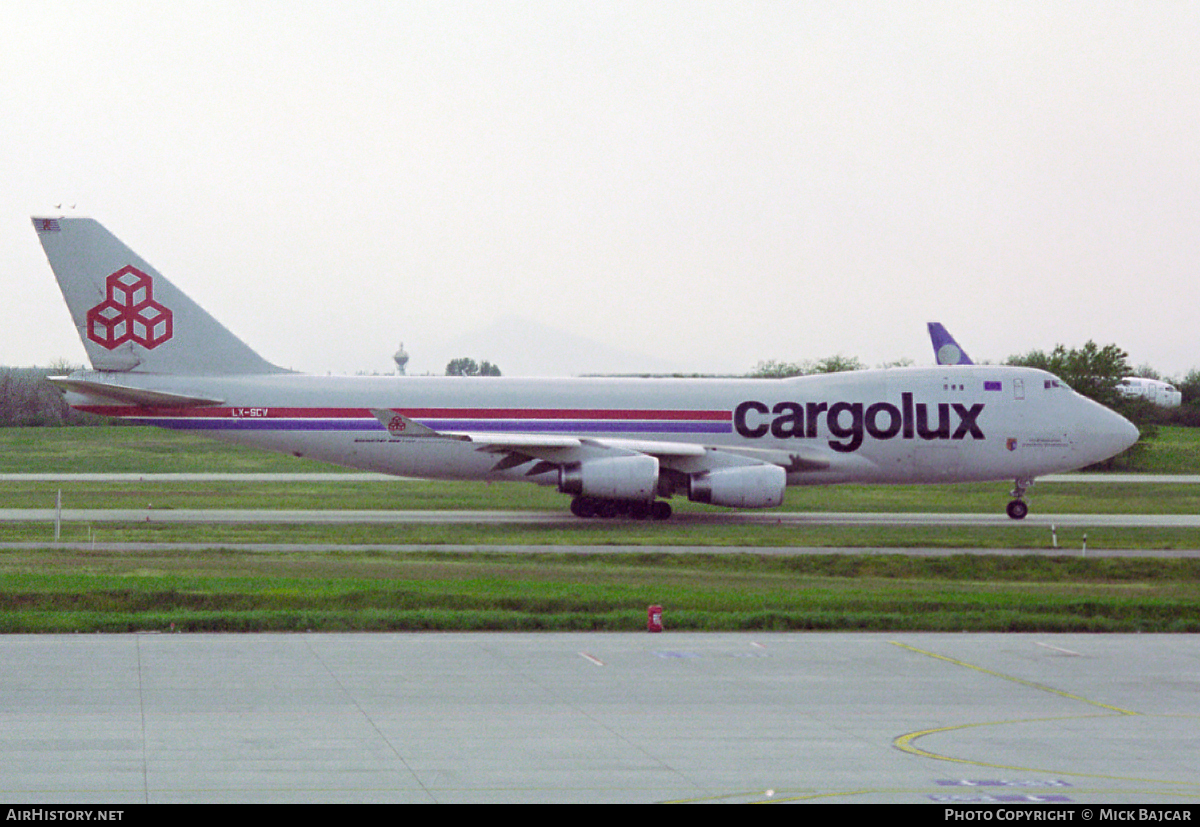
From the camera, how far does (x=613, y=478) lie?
127 feet

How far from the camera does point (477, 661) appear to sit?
1794 cm

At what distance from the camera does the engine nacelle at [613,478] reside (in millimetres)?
38625

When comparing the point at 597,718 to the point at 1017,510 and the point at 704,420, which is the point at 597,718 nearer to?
the point at 704,420

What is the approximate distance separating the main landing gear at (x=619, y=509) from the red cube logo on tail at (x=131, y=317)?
12980 mm

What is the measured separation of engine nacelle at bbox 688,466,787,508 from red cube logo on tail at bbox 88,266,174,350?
16170 millimetres

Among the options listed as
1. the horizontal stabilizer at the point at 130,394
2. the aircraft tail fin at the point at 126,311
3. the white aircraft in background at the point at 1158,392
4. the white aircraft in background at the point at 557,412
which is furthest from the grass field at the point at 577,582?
the white aircraft in background at the point at 1158,392

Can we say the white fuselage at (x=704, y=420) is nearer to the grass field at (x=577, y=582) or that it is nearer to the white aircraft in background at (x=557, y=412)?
the white aircraft in background at (x=557, y=412)

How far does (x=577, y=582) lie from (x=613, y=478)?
12.2 metres

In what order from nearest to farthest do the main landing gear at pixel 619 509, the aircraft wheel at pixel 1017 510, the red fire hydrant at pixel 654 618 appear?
the red fire hydrant at pixel 654 618 → the main landing gear at pixel 619 509 → the aircraft wheel at pixel 1017 510

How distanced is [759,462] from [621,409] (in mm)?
4286

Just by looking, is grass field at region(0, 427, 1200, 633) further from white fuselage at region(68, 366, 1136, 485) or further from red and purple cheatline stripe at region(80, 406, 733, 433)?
red and purple cheatline stripe at region(80, 406, 733, 433)

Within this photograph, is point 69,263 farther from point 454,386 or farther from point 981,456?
point 981,456

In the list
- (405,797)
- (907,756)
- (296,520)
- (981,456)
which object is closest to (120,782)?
(405,797)

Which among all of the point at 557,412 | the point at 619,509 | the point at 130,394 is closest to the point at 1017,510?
the point at 619,509
